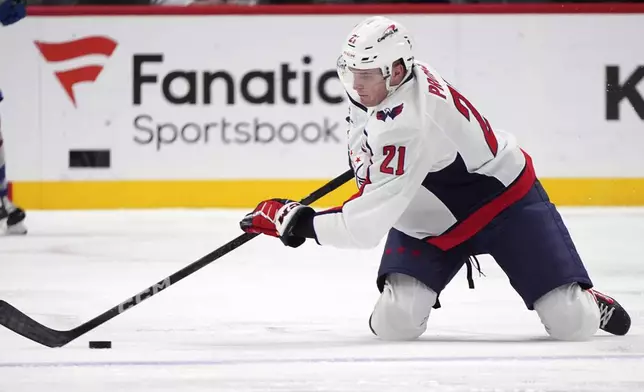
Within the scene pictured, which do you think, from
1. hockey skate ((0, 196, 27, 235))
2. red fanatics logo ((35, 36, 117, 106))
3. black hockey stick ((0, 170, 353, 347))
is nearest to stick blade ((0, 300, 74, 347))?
black hockey stick ((0, 170, 353, 347))

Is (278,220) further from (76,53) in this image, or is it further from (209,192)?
(76,53)

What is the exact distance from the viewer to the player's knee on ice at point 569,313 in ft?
9.82

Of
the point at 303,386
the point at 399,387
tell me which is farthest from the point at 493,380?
the point at 303,386

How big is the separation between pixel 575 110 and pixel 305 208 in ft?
13.8

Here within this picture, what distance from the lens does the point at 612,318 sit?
310 centimetres

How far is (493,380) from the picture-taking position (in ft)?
8.10

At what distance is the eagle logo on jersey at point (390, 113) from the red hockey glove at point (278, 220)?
288mm

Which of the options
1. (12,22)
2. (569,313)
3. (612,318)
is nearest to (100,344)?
(569,313)

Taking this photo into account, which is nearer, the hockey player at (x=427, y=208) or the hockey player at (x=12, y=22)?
the hockey player at (x=427, y=208)

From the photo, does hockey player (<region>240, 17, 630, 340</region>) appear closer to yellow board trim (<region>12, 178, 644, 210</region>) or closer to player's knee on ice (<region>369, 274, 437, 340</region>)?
player's knee on ice (<region>369, 274, 437, 340</region>)

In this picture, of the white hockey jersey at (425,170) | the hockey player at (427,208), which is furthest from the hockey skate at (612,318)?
the white hockey jersey at (425,170)

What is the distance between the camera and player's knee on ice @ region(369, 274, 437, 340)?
121 inches

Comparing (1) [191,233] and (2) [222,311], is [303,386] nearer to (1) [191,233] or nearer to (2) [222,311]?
(2) [222,311]

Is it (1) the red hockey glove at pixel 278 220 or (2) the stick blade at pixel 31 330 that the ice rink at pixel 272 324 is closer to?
(2) the stick blade at pixel 31 330
